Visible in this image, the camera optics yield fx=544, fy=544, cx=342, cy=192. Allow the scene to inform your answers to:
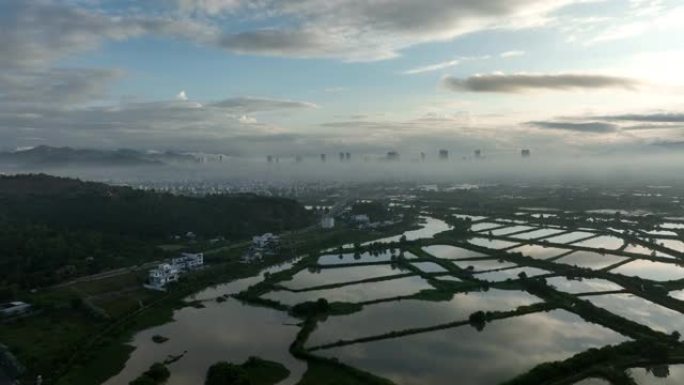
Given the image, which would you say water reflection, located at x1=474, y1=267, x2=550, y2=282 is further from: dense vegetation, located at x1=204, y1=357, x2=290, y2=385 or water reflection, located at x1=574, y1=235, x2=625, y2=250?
dense vegetation, located at x1=204, y1=357, x2=290, y2=385

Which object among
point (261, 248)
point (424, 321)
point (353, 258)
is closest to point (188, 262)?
point (261, 248)

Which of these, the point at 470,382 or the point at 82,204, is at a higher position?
the point at 82,204

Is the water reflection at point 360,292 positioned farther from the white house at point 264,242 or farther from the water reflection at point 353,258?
the white house at point 264,242

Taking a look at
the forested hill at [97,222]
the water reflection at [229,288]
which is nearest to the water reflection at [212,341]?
the water reflection at [229,288]

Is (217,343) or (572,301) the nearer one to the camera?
(217,343)

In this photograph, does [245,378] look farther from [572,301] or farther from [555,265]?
[555,265]

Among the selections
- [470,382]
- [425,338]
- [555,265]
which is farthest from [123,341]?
[555,265]
